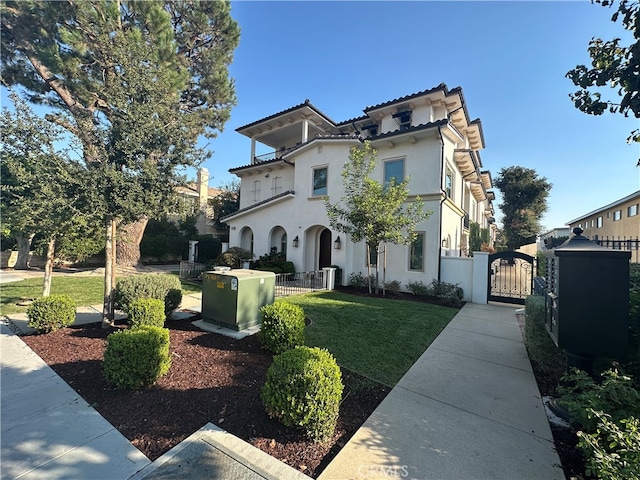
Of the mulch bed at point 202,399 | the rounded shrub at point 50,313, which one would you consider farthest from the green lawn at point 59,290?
the mulch bed at point 202,399

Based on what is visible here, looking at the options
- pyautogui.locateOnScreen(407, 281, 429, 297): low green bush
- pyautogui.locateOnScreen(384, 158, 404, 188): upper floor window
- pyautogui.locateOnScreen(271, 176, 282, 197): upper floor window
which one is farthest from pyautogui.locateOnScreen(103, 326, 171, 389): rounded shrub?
pyautogui.locateOnScreen(271, 176, 282, 197): upper floor window

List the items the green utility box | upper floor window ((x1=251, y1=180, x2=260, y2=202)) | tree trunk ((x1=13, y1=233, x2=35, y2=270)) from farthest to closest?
upper floor window ((x1=251, y1=180, x2=260, y2=202))
tree trunk ((x1=13, y1=233, x2=35, y2=270))
the green utility box

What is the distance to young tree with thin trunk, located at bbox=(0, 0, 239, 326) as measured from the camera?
221 inches

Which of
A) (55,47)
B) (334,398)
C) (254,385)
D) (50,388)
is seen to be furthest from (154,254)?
(334,398)

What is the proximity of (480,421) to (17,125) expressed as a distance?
31.4 ft

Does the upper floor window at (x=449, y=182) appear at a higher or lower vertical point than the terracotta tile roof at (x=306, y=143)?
lower

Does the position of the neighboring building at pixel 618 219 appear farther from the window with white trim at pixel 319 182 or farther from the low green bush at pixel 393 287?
the window with white trim at pixel 319 182

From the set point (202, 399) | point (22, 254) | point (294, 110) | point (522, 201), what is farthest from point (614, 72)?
point (522, 201)

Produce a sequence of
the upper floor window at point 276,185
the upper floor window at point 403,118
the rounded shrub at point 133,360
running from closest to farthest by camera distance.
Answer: the rounded shrub at point 133,360 → the upper floor window at point 403,118 → the upper floor window at point 276,185

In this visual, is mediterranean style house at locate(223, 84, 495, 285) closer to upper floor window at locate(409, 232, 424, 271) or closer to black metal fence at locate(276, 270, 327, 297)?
upper floor window at locate(409, 232, 424, 271)

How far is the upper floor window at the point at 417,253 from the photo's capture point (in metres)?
12.2

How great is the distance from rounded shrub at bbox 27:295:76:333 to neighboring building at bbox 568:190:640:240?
23187 mm

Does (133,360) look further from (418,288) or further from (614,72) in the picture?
(418,288)

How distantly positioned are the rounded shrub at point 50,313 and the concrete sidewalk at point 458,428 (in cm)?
638
